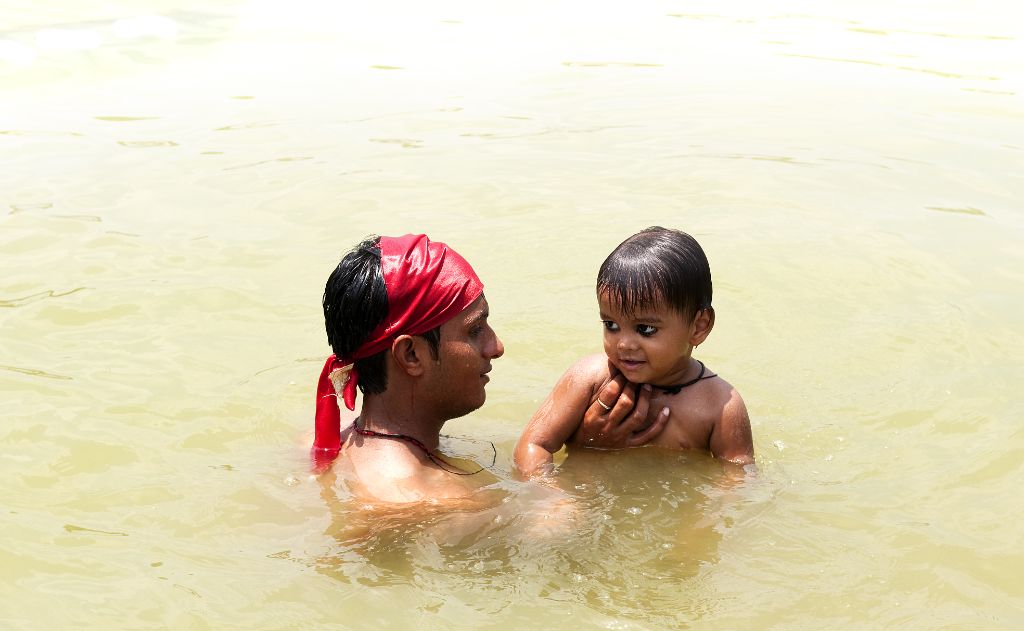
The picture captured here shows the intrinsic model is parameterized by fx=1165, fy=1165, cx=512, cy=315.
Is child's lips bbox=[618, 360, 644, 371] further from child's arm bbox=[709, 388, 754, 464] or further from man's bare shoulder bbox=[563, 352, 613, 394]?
child's arm bbox=[709, 388, 754, 464]

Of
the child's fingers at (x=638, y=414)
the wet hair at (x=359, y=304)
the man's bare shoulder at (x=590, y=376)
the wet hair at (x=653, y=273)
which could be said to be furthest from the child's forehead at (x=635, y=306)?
the wet hair at (x=359, y=304)

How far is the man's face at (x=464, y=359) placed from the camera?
456cm

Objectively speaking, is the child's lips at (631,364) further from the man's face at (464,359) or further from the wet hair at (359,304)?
the wet hair at (359,304)

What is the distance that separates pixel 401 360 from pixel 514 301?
2.91m

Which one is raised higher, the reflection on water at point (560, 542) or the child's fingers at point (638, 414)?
the child's fingers at point (638, 414)

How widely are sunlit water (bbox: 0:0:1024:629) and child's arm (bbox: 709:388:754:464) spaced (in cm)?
10

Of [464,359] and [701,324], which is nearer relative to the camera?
[464,359]

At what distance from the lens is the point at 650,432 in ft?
17.1

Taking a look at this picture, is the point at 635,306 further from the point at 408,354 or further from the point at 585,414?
the point at 408,354

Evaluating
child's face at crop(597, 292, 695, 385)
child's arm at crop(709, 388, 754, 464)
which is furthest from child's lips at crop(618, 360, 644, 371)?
child's arm at crop(709, 388, 754, 464)

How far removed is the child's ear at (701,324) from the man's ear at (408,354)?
1.24 m

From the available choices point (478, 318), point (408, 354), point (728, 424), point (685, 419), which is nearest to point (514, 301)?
point (685, 419)

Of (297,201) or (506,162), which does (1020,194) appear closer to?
(506,162)

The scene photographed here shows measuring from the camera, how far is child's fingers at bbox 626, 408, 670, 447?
519 cm
